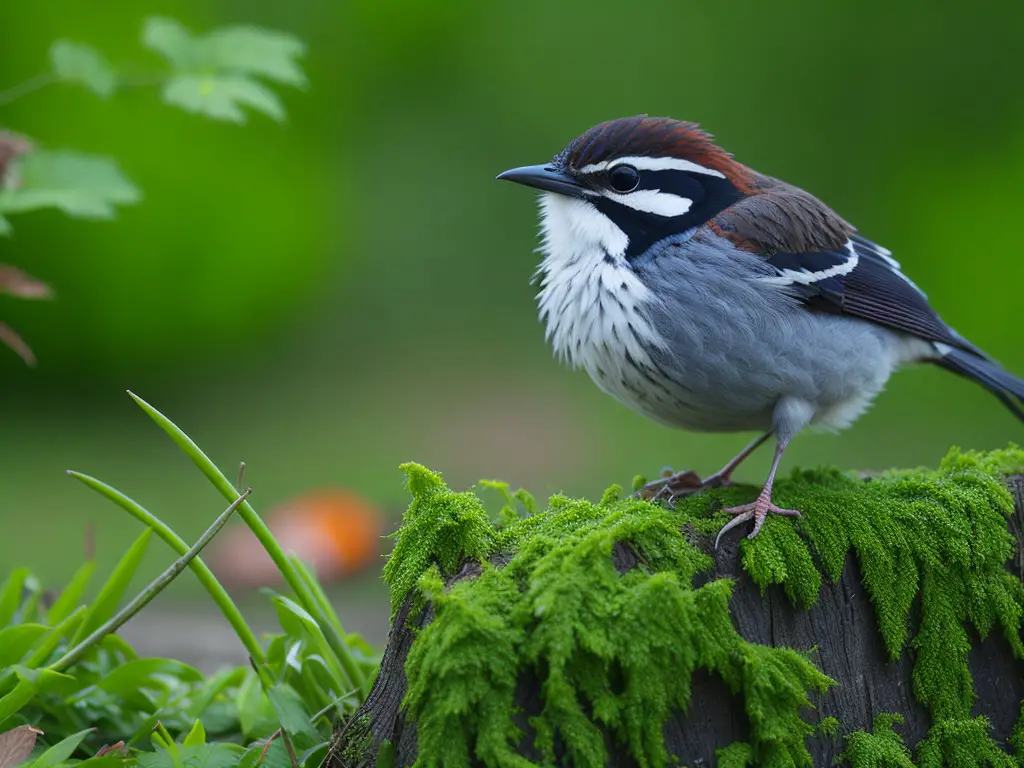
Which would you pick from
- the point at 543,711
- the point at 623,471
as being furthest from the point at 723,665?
the point at 623,471

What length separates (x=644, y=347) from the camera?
3922mm

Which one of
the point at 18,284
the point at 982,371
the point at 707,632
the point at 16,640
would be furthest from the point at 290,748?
the point at 982,371

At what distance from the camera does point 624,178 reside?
414 cm

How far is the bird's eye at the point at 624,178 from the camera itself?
4.12 m

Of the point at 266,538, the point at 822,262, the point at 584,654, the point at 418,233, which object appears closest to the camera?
the point at 584,654

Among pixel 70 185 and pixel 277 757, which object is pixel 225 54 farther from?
pixel 277 757

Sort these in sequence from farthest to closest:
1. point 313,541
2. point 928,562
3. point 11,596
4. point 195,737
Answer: point 313,541
point 11,596
point 928,562
point 195,737

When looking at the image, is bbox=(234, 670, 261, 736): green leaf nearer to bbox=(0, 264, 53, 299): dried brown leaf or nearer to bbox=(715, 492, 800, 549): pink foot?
bbox=(0, 264, 53, 299): dried brown leaf

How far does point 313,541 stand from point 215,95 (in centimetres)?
458

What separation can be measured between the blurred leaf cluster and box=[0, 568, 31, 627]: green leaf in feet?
2.36

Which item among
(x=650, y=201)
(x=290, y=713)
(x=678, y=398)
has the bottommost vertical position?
(x=290, y=713)

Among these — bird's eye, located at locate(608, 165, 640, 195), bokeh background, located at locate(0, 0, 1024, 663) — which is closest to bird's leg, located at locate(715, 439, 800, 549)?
bird's eye, located at locate(608, 165, 640, 195)

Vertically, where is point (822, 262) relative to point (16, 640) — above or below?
above

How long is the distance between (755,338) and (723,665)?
136cm
